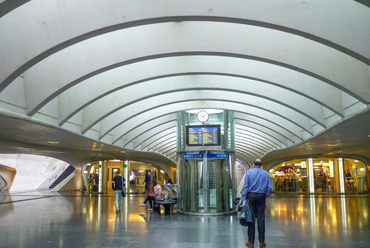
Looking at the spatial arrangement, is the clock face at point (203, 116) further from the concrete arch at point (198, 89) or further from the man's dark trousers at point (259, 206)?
the man's dark trousers at point (259, 206)

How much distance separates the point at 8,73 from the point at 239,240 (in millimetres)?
7371

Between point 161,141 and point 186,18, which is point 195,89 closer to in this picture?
point 186,18

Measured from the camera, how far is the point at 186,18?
8469 mm

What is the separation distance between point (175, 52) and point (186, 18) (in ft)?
7.65

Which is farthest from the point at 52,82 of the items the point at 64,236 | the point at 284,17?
the point at 284,17

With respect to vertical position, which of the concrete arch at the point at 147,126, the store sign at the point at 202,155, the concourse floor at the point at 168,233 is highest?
the concrete arch at the point at 147,126

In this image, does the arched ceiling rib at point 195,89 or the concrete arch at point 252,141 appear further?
the concrete arch at point 252,141

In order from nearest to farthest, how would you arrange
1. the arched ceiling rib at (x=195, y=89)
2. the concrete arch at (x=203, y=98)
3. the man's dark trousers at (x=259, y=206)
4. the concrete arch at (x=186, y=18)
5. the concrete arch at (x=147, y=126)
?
the man's dark trousers at (x=259, y=206) → the concrete arch at (x=186, y=18) → the arched ceiling rib at (x=195, y=89) → the concrete arch at (x=203, y=98) → the concrete arch at (x=147, y=126)

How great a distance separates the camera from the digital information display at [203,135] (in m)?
15.1

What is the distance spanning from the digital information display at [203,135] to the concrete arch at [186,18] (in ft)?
24.3

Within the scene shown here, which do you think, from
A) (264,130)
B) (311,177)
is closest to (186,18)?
(264,130)

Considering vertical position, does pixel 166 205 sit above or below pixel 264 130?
below

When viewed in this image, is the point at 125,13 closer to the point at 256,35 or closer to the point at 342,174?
the point at 256,35

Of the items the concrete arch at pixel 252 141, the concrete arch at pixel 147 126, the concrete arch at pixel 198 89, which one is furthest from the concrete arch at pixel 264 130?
the concrete arch at pixel 198 89
